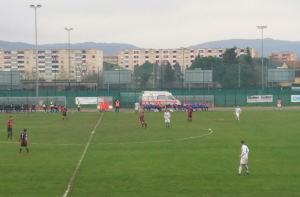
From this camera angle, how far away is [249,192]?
18.1 meters

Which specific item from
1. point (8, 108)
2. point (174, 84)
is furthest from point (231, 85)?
point (8, 108)

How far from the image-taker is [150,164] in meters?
24.2

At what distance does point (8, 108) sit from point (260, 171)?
2136 inches

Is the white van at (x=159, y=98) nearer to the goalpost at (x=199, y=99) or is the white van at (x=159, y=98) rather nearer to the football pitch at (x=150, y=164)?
the goalpost at (x=199, y=99)

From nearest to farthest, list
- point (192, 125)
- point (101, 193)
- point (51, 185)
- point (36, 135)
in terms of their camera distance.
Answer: point (101, 193), point (51, 185), point (36, 135), point (192, 125)

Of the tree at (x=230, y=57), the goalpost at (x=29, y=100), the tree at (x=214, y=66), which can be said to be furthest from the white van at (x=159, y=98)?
the tree at (x=230, y=57)

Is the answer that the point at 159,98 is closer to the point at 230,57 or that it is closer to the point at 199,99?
the point at 199,99

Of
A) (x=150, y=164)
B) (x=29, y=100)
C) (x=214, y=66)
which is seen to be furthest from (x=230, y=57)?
(x=150, y=164)

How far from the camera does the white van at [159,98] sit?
70875 mm

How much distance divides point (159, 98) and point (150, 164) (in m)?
47.2

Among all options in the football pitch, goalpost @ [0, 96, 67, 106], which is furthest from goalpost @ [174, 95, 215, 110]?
the football pitch

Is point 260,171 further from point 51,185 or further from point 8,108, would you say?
point 8,108

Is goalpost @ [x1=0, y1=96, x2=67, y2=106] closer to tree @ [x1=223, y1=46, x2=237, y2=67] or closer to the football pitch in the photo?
the football pitch

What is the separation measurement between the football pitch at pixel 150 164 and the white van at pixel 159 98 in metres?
30.1
